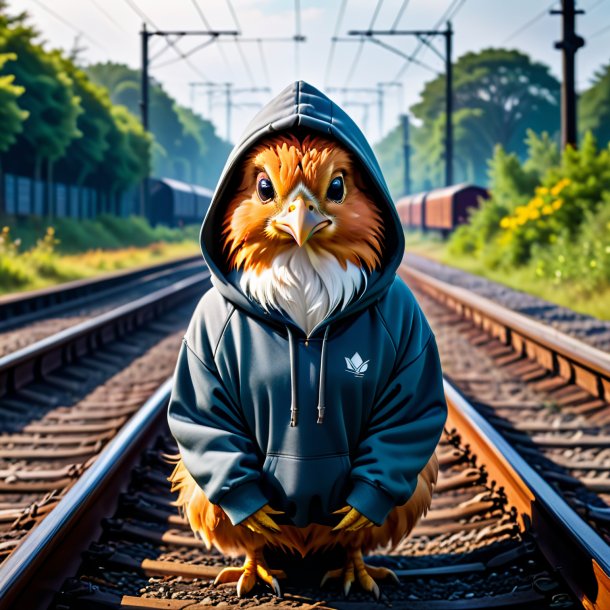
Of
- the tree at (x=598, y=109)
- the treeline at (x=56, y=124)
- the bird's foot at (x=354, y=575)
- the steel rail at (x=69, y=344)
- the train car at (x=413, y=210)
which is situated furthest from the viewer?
the tree at (x=598, y=109)

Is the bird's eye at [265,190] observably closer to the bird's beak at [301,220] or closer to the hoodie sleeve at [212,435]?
the bird's beak at [301,220]

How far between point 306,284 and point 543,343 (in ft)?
17.6

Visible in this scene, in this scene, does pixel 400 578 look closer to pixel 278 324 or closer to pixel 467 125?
pixel 278 324

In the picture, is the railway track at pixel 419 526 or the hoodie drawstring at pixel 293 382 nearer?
the hoodie drawstring at pixel 293 382

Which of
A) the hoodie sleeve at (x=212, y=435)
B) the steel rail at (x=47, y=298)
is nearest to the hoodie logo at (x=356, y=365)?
the hoodie sleeve at (x=212, y=435)

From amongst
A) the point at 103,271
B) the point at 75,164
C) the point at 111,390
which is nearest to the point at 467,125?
the point at 75,164

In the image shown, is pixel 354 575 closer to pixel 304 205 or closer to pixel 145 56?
pixel 304 205

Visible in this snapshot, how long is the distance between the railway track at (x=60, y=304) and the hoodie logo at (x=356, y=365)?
20.2 feet

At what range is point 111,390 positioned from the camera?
729cm

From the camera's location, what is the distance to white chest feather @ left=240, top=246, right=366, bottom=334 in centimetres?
264

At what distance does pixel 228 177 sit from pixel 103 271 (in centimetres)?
1876

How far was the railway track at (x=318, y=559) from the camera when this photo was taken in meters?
2.79

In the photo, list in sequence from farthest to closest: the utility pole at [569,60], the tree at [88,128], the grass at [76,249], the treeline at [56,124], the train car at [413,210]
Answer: the train car at [413,210] → the tree at [88,128] → the treeline at [56,124] → the utility pole at [569,60] → the grass at [76,249]

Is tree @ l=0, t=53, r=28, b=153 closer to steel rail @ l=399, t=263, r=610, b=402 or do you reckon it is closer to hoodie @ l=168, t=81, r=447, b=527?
steel rail @ l=399, t=263, r=610, b=402
